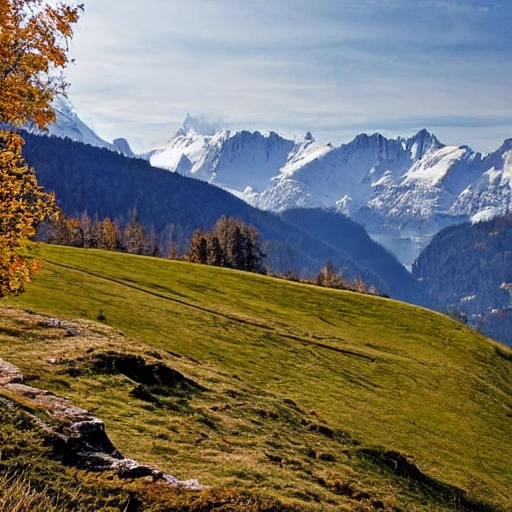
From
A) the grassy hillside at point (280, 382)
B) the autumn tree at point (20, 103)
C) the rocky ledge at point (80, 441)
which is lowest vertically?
the grassy hillside at point (280, 382)

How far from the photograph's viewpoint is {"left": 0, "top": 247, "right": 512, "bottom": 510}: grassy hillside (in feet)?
68.1

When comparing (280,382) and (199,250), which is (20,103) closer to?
(280,382)

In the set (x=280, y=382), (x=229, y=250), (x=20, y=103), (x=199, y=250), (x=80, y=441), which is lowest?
(x=280, y=382)

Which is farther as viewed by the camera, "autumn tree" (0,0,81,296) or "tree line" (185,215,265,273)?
"tree line" (185,215,265,273)

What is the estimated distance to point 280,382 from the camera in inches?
1544

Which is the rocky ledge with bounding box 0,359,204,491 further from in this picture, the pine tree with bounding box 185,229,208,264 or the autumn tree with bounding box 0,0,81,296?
the pine tree with bounding box 185,229,208,264

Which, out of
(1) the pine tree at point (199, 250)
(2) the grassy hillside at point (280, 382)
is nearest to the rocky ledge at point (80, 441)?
(2) the grassy hillside at point (280, 382)

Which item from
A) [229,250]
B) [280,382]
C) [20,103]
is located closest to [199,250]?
[229,250]

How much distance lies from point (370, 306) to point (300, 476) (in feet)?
189

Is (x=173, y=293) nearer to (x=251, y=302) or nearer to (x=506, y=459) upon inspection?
(x=251, y=302)

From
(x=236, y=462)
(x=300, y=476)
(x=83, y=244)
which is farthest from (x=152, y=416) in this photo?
(x=83, y=244)

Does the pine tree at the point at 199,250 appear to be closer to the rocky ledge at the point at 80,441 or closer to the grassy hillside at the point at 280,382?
the grassy hillside at the point at 280,382

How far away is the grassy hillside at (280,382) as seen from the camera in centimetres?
2077

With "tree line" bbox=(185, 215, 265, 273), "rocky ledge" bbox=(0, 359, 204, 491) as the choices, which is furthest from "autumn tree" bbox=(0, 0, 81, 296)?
"tree line" bbox=(185, 215, 265, 273)
